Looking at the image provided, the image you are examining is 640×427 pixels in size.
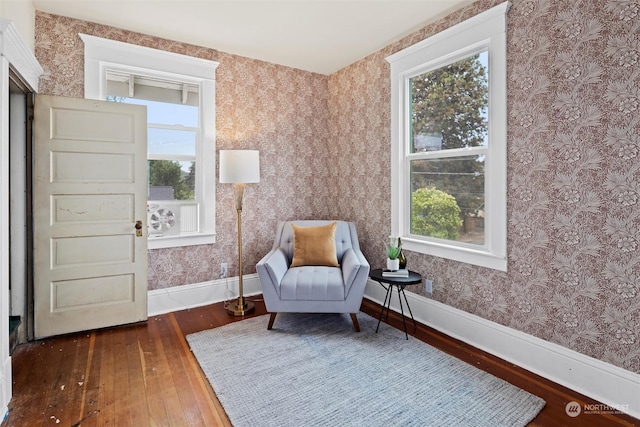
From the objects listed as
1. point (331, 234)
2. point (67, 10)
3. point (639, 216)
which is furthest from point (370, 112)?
point (67, 10)

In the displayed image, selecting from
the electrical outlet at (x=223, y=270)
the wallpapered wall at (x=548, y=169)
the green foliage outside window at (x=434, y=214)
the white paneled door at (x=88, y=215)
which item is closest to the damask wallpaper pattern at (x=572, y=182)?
the wallpapered wall at (x=548, y=169)

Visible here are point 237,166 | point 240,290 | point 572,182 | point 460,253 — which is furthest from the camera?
point 240,290

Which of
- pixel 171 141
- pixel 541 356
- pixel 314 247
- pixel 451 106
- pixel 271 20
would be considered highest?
pixel 271 20

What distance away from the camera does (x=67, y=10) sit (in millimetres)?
2691

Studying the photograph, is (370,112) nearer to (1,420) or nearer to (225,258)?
(225,258)

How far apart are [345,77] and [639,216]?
9.78 feet

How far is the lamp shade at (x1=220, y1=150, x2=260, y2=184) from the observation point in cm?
313

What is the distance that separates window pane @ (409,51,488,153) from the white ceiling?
45cm

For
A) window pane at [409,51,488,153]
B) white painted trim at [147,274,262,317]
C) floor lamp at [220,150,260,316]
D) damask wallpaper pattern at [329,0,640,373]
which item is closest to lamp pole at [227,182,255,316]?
floor lamp at [220,150,260,316]

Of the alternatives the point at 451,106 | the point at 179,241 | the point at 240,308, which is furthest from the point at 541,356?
the point at 179,241

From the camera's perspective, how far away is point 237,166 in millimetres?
3135

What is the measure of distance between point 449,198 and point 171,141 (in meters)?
2.66

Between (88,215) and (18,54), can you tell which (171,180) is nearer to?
(88,215)

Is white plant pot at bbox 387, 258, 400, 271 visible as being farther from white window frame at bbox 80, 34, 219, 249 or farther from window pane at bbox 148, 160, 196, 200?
window pane at bbox 148, 160, 196, 200
